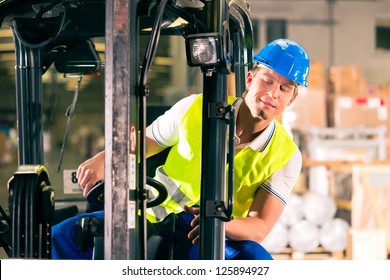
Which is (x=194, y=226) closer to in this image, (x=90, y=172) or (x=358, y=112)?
(x=90, y=172)

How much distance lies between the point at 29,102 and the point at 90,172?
13.6 inches

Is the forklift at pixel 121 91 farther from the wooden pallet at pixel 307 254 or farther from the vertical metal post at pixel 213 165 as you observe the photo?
the wooden pallet at pixel 307 254

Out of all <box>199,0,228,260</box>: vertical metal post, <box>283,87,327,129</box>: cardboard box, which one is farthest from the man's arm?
<box>283,87,327,129</box>: cardboard box

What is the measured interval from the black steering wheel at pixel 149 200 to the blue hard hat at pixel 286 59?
0.48 meters

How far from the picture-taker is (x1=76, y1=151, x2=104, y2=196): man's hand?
2.25 m

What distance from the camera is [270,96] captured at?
7.86 feet

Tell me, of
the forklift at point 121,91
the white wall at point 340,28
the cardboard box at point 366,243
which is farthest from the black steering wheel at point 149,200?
the cardboard box at point 366,243

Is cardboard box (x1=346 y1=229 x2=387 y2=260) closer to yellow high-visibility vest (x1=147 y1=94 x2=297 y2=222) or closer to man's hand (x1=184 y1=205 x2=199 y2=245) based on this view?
yellow high-visibility vest (x1=147 y1=94 x2=297 y2=222)

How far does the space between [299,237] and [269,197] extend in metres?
2.01

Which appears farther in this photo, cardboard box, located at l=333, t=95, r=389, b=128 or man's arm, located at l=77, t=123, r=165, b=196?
cardboard box, located at l=333, t=95, r=389, b=128

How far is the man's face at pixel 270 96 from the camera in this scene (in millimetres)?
2387

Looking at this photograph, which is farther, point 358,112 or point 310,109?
point 310,109

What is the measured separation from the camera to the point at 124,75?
1.98 m

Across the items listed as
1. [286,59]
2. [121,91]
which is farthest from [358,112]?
[121,91]
